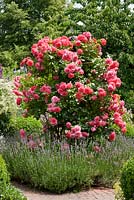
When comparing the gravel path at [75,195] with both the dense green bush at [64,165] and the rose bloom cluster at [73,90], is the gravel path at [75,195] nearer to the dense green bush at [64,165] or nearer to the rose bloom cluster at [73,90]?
the dense green bush at [64,165]

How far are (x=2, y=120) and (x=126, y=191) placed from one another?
14.2ft

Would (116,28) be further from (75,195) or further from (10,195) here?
(10,195)

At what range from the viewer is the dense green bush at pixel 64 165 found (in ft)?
23.8

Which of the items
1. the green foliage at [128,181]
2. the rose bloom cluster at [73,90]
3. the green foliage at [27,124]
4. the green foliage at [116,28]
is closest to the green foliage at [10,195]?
the green foliage at [128,181]

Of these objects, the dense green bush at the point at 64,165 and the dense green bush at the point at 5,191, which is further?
the dense green bush at the point at 64,165

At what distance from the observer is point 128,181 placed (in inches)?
223

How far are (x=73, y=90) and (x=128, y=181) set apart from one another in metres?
2.96

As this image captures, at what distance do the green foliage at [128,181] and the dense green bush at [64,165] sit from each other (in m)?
1.58

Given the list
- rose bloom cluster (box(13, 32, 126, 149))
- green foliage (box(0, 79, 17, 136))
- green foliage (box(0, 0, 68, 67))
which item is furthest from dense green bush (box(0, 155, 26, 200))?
green foliage (box(0, 0, 68, 67))

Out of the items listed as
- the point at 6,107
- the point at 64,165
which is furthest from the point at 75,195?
the point at 6,107

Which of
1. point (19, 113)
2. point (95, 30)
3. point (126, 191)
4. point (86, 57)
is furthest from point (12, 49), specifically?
point (126, 191)

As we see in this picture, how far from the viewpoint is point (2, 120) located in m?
9.55

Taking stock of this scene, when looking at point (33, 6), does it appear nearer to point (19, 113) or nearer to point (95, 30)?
point (95, 30)

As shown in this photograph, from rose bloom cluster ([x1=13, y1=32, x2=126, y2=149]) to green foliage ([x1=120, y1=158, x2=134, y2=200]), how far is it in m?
2.46
